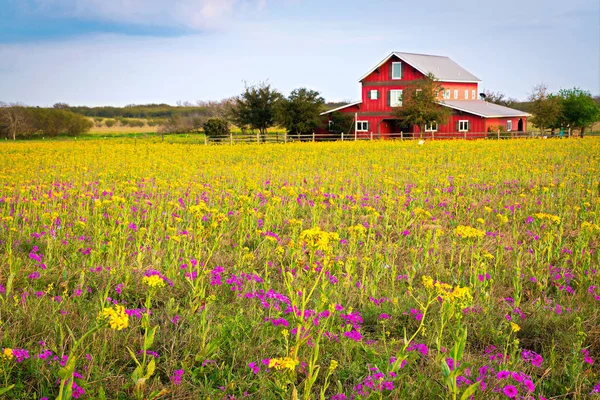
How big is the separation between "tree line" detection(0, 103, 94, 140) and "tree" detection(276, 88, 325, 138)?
29.1 m

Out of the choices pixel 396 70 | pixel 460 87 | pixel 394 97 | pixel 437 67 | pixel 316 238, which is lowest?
pixel 316 238

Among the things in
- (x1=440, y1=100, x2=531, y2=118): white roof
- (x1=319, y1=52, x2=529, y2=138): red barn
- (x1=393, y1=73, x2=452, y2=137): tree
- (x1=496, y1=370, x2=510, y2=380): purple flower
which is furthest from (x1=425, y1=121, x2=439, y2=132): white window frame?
(x1=496, y1=370, x2=510, y2=380): purple flower

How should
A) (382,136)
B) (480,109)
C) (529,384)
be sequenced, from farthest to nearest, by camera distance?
(480,109) → (382,136) → (529,384)

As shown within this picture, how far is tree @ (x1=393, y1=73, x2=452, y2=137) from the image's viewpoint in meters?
38.9

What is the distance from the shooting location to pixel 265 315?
377cm

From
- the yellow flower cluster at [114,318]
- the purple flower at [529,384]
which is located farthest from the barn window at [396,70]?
the yellow flower cluster at [114,318]

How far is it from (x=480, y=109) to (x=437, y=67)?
578 cm

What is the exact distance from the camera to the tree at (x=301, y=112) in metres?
42.0

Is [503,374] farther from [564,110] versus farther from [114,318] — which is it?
[564,110]

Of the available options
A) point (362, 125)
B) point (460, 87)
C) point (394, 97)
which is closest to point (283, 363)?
point (362, 125)

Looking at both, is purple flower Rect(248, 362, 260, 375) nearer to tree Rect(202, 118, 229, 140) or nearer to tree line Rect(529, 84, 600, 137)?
tree Rect(202, 118, 229, 140)

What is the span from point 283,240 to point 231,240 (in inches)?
24.6

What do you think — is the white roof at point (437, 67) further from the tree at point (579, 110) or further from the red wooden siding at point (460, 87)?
the tree at point (579, 110)

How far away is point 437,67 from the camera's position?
151 feet
